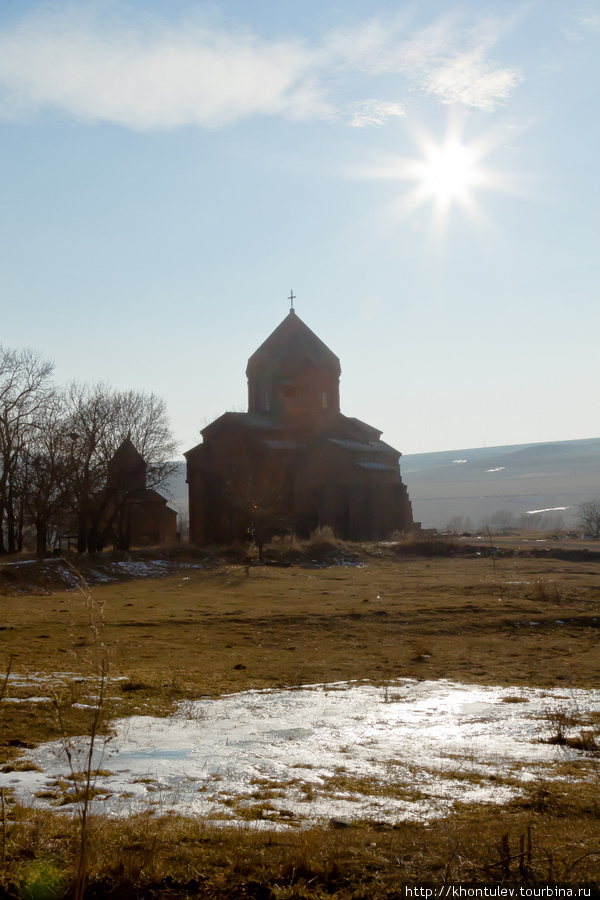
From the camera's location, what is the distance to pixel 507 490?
145125mm

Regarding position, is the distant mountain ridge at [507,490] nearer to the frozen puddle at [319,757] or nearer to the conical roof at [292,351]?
the conical roof at [292,351]

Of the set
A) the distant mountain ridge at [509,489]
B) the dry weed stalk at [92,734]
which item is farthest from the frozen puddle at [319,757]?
the distant mountain ridge at [509,489]

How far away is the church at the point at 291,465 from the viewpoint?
1784 inches

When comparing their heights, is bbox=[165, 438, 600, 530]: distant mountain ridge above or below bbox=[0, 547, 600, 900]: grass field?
above

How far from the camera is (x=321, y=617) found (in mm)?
15625

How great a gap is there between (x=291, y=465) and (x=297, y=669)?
35933mm

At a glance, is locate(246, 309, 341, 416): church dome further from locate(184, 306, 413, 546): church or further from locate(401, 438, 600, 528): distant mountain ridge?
locate(401, 438, 600, 528): distant mountain ridge

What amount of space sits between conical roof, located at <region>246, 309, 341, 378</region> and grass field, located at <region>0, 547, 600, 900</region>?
74.2 feet

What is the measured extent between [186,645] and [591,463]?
583 ft

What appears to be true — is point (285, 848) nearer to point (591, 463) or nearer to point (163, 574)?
point (163, 574)

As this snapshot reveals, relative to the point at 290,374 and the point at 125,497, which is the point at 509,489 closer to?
the point at 290,374

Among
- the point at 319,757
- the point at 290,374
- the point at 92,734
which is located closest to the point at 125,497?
the point at 290,374

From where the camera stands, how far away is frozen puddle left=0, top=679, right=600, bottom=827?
14.9 feet

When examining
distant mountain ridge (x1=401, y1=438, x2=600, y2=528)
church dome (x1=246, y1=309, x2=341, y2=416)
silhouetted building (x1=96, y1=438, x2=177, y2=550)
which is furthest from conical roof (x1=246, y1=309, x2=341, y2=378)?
distant mountain ridge (x1=401, y1=438, x2=600, y2=528)
